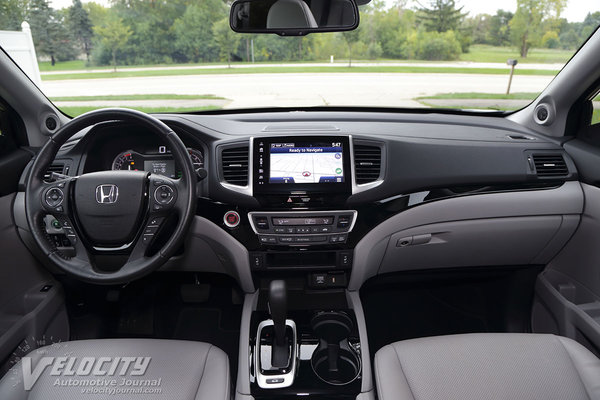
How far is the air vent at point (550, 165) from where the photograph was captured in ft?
7.27

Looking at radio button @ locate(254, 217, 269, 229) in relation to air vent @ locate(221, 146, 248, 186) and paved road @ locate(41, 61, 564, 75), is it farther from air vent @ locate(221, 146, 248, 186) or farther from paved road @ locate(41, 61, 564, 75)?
paved road @ locate(41, 61, 564, 75)

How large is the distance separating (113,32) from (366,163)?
1.51m

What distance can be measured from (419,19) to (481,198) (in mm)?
1022

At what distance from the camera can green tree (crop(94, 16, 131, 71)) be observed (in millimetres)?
2330

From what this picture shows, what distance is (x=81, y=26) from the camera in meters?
2.43

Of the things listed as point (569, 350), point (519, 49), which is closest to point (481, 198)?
point (569, 350)

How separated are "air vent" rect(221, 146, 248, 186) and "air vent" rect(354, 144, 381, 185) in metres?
→ 0.52

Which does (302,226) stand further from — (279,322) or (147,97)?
(147,97)

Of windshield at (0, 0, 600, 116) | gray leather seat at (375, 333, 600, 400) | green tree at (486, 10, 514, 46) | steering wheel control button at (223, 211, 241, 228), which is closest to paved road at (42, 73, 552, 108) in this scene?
windshield at (0, 0, 600, 116)

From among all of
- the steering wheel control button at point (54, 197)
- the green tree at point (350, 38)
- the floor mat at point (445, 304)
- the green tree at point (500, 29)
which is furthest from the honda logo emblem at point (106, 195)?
the green tree at point (500, 29)

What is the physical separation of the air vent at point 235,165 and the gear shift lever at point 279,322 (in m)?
0.51

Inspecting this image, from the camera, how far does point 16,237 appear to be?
223cm

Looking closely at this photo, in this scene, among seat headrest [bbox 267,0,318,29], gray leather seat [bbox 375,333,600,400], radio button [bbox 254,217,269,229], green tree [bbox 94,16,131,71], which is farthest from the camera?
green tree [bbox 94,16,131,71]

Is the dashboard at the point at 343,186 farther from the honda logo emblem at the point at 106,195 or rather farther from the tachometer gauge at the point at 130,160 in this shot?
the honda logo emblem at the point at 106,195
